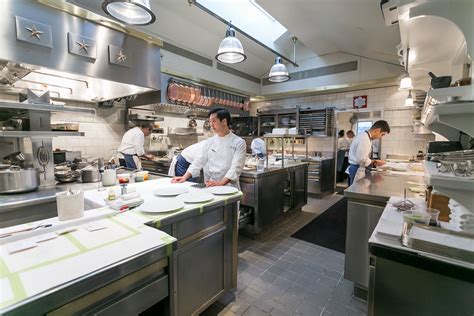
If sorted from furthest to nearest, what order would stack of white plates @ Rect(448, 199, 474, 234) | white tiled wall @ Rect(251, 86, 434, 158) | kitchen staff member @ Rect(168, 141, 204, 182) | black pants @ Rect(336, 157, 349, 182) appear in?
black pants @ Rect(336, 157, 349, 182) → white tiled wall @ Rect(251, 86, 434, 158) → kitchen staff member @ Rect(168, 141, 204, 182) → stack of white plates @ Rect(448, 199, 474, 234)

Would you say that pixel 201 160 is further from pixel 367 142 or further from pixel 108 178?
pixel 367 142

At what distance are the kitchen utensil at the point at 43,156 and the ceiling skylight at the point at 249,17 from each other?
99.8 inches

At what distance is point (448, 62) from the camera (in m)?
1.82

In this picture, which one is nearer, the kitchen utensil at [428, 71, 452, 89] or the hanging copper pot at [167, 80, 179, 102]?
the kitchen utensil at [428, 71, 452, 89]

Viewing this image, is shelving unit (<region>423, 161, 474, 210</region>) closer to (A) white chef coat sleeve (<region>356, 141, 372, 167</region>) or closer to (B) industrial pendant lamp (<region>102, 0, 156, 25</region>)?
(B) industrial pendant lamp (<region>102, 0, 156, 25</region>)

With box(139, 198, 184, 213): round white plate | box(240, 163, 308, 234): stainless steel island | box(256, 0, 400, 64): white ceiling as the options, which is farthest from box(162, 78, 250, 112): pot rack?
box(139, 198, 184, 213): round white plate

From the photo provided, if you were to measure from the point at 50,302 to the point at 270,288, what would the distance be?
193 centimetres

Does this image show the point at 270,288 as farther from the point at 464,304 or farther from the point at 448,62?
the point at 448,62

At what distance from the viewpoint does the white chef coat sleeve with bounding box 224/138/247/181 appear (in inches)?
96.5

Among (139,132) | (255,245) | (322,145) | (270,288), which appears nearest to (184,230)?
(270,288)

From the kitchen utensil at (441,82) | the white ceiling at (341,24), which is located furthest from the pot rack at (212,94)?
the kitchen utensil at (441,82)

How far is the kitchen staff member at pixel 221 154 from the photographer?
2.54 meters

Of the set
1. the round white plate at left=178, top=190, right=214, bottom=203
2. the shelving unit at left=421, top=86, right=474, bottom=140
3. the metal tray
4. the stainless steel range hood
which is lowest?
the metal tray

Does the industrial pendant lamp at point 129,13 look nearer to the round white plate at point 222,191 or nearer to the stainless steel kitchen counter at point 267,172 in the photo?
the round white plate at point 222,191
